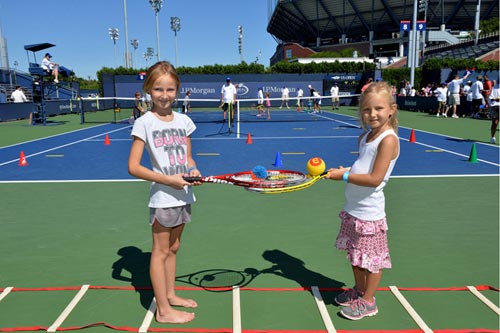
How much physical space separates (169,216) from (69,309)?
128 centimetres

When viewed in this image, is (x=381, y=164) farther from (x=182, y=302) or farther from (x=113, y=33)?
(x=113, y=33)

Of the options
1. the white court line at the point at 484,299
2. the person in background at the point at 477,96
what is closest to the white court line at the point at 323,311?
the white court line at the point at 484,299

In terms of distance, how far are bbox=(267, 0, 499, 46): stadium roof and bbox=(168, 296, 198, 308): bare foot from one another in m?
82.1

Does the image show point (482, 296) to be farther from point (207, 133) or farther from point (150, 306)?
point (207, 133)

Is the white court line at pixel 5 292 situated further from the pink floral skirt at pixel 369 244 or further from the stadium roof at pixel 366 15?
the stadium roof at pixel 366 15

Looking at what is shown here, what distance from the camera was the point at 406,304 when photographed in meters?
3.57

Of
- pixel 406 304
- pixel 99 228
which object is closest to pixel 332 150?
pixel 99 228

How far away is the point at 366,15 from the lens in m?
81.8

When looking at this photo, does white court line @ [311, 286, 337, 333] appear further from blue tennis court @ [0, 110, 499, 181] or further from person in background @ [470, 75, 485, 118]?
person in background @ [470, 75, 485, 118]

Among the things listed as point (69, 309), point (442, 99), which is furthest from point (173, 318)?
point (442, 99)

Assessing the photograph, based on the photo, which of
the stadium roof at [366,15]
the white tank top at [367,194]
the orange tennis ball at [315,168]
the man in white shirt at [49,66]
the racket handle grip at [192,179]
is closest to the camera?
the racket handle grip at [192,179]

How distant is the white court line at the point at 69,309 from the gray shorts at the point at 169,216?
1.13 m

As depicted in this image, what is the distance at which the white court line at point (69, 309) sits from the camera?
10.7 feet

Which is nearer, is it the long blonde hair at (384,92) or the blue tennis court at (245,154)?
the long blonde hair at (384,92)
